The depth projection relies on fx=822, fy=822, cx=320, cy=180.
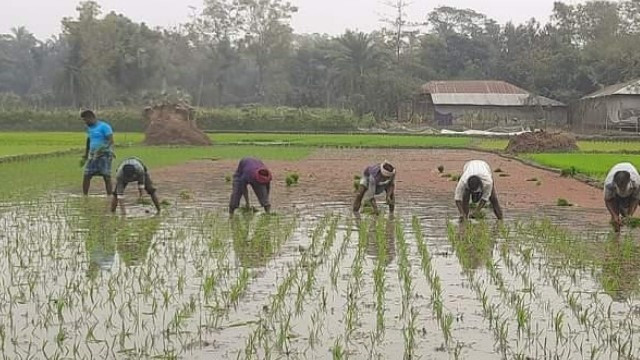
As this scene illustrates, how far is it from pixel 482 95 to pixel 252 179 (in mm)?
41835

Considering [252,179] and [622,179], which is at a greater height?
[622,179]

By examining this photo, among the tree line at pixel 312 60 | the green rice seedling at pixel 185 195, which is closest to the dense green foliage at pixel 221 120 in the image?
the tree line at pixel 312 60

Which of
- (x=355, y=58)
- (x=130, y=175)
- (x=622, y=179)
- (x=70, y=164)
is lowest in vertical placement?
(x=70, y=164)

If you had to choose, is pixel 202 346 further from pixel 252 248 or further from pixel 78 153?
pixel 78 153

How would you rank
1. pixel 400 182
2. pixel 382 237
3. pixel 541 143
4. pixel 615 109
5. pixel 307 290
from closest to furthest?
pixel 307 290, pixel 382 237, pixel 400 182, pixel 541 143, pixel 615 109

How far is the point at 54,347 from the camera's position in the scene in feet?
16.8

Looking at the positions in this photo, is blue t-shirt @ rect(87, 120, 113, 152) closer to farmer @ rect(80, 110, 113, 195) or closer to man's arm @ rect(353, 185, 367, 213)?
farmer @ rect(80, 110, 113, 195)

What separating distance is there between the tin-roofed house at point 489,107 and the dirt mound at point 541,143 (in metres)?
20.1

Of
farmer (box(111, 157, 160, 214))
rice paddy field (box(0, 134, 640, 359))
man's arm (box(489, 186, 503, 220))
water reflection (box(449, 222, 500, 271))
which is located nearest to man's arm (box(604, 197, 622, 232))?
rice paddy field (box(0, 134, 640, 359))

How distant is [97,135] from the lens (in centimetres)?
1345

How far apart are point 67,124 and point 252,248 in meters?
41.8

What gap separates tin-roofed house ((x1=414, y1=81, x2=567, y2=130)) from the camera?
5056cm

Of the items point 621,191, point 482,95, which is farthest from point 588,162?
point 482,95

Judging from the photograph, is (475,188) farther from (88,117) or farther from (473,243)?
(88,117)
